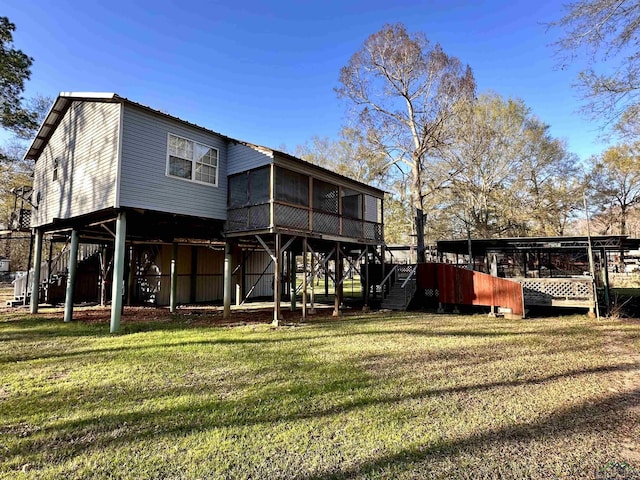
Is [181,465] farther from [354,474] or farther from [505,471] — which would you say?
[505,471]

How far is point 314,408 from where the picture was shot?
13.4 feet

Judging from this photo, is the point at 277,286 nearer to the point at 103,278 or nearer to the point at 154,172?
the point at 154,172

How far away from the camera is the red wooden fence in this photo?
39.2 ft

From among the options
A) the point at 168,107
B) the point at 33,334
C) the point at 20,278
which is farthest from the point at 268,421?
the point at 168,107

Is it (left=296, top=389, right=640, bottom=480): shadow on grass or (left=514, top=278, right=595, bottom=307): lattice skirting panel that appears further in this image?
(left=514, top=278, right=595, bottom=307): lattice skirting panel

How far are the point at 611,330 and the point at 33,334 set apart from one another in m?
15.3

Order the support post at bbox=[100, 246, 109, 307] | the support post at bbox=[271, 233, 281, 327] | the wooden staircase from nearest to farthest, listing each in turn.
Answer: the support post at bbox=[271, 233, 281, 327] → the wooden staircase → the support post at bbox=[100, 246, 109, 307]

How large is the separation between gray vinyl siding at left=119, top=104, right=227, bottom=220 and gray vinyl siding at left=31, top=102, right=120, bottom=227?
30 centimetres

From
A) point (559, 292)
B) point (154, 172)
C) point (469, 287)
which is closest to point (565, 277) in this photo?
point (559, 292)

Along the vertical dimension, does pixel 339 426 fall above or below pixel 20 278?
below

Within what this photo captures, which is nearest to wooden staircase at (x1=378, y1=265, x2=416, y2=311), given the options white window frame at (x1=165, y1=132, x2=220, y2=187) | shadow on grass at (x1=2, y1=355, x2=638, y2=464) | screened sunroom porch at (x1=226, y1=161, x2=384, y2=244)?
screened sunroom porch at (x1=226, y1=161, x2=384, y2=244)

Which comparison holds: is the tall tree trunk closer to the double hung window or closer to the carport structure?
the carport structure

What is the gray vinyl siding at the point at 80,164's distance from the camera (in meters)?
9.15

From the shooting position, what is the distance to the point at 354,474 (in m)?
2.75
